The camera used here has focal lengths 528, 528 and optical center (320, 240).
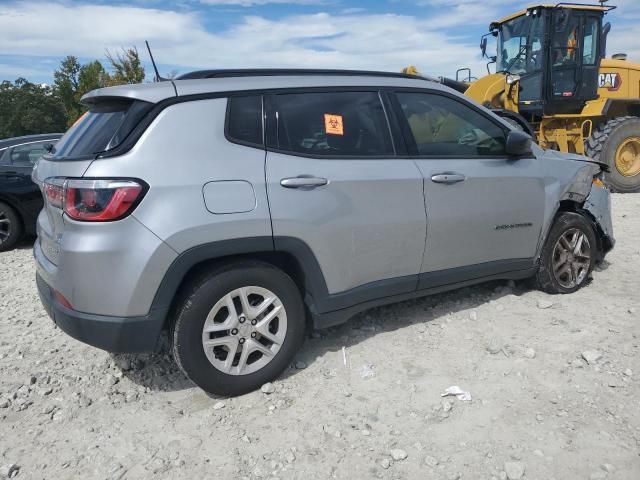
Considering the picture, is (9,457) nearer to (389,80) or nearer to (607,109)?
(389,80)

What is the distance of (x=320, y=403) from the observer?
9.82ft

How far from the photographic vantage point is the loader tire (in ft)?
31.8

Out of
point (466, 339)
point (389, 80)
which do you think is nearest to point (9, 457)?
point (466, 339)

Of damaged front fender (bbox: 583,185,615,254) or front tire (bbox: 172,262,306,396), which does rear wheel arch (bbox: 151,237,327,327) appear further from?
damaged front fender (bbox: 583,185,615,254)

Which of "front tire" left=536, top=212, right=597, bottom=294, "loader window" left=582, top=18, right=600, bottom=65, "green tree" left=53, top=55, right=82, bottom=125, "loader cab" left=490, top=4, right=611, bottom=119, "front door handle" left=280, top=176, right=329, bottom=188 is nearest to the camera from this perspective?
"front door handle" left=280, top=176, right=329, bottom=188

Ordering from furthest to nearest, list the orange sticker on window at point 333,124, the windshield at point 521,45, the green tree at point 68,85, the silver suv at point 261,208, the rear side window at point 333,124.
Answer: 1. the green tree at point 68,85
2. the windshield at point 521,45
3. the orange sticker on window at point 333,124
4. the rear side window at point 333,124
5. the silver suv at point 261,208

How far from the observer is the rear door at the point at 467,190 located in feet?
11.6

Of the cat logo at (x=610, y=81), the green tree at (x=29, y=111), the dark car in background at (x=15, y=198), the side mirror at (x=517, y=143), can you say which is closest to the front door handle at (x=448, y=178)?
the side mirror at (x=517, y=143)

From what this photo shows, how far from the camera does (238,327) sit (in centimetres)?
295

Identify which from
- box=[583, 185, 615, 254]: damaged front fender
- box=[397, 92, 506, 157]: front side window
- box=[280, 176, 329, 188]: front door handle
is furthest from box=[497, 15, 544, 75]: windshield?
box=[280, 176, 329, 188]: front door handle

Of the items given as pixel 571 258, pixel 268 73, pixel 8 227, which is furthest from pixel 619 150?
pixel 8 227

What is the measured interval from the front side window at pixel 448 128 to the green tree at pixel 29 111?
60.4 metres

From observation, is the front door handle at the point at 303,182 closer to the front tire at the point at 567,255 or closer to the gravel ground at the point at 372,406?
the gravel ground at the point at 372,406

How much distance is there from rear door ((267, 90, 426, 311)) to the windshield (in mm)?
7113
